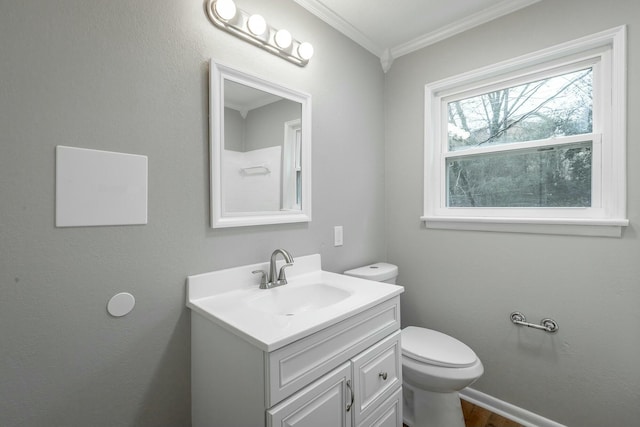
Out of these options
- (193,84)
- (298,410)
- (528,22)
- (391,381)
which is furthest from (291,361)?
(528,22)

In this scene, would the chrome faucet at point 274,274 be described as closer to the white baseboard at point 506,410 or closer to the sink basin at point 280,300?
the sink basin at point 280,300

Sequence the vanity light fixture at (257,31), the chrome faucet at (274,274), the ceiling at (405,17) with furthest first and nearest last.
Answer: the ceiling at (405,17) → the chrome faucet at (274,274) → the vanity light fixture at (257,31)

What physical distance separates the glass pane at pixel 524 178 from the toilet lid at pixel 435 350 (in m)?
0.85

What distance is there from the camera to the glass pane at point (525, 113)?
1.51 m

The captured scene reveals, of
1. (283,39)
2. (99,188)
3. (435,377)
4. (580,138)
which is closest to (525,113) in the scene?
(580,138)

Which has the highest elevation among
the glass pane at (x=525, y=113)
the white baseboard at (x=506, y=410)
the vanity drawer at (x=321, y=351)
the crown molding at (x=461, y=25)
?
the crown molding at (x=461, y=25)

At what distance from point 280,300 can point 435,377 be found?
0.83m

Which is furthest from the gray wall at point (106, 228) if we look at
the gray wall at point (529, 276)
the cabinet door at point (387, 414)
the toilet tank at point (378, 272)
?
the gray wall at point (529, 276)

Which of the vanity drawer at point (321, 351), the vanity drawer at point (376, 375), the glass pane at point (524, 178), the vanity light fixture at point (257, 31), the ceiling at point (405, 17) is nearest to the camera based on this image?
the vanity drawer at point (321, 351)

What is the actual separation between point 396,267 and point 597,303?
3.31 ft

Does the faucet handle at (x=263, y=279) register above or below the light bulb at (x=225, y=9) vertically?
below

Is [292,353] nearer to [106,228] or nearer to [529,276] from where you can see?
[106,228]

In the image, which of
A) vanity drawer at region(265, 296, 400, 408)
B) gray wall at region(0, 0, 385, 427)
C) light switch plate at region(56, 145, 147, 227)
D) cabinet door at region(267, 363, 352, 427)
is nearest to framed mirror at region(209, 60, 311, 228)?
gray wall at region(0, 0, 385, 427)

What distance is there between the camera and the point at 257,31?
130 centimetres
